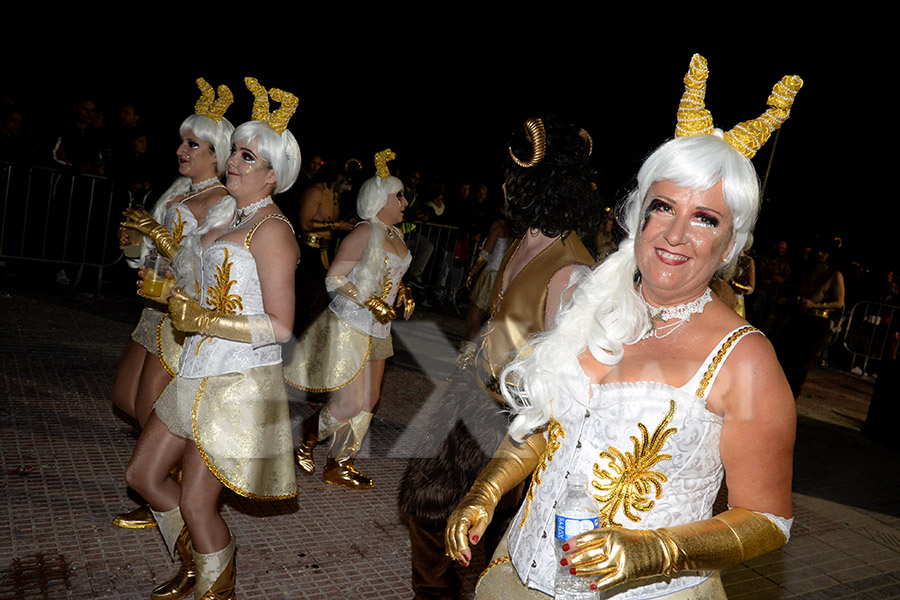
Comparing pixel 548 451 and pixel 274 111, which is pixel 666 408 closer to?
pixel 548 451

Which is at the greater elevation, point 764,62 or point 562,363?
point 764,62

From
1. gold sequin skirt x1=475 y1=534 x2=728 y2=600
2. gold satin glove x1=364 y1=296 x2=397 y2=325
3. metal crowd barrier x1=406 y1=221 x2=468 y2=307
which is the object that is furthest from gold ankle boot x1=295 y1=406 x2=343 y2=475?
metal crowd barrier x1=406 y1=221 x2=468 y2=307

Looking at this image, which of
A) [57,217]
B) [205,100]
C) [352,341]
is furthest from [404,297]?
[57,217]

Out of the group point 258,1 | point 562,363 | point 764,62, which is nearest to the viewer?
point 562,363

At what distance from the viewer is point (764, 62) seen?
1634 cm

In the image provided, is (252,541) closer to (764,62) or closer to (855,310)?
(855,310)

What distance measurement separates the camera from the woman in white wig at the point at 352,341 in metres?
4.98

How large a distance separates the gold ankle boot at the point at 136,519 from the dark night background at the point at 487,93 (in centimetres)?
790

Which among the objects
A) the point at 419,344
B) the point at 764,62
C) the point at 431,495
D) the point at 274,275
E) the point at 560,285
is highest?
the point at 764,62

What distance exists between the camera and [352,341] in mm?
5062

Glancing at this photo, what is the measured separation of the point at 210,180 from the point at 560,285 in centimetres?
245

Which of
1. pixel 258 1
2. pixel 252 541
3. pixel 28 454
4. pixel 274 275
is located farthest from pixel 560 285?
pixel 258 1

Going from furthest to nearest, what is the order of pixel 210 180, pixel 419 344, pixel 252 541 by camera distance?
pixel 419 344, pixel 210 180, pixel 252 541

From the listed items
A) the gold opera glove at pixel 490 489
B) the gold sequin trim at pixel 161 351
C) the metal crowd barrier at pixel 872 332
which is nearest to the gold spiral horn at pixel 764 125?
the gold opera glove at pixel 490 489
